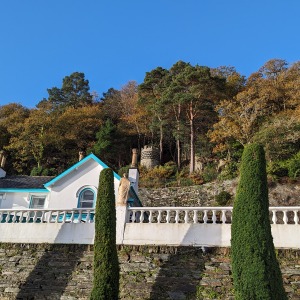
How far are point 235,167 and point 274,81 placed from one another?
12.0 m

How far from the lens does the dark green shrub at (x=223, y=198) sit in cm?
2563

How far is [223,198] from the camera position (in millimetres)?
25734

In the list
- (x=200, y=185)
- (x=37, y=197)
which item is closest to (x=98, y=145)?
(x=200, y=185)

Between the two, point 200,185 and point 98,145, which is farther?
point 98,145

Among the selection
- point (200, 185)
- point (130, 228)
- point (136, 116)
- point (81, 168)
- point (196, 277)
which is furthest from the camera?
point (136, 116)

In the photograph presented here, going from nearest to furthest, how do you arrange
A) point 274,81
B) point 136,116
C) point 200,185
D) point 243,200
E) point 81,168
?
point 243,200 → point 81,168 → point 200,185 → point 274,81 → point 136,116

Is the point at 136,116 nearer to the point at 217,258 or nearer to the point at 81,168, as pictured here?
Result: the point at 81,168

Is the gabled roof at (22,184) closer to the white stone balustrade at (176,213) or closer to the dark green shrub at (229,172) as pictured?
the white stone balustrade at (176,213)

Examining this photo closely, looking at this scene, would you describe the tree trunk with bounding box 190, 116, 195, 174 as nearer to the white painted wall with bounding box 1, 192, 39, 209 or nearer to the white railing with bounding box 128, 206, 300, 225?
the white painted wall with bounding box 1, 192, 39, 209

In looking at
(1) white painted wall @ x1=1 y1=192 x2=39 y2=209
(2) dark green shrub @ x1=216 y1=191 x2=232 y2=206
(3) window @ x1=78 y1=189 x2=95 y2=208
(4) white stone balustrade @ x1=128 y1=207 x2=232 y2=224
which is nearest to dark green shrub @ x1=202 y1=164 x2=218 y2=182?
(2) dark green shrub @ x1=216 y1=191 x2=232 y2=206

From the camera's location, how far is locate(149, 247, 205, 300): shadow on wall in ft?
34.2

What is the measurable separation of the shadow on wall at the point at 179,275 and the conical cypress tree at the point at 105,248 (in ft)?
3.96

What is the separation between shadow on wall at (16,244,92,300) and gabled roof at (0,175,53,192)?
880 cm

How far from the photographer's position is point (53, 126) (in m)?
40.1
